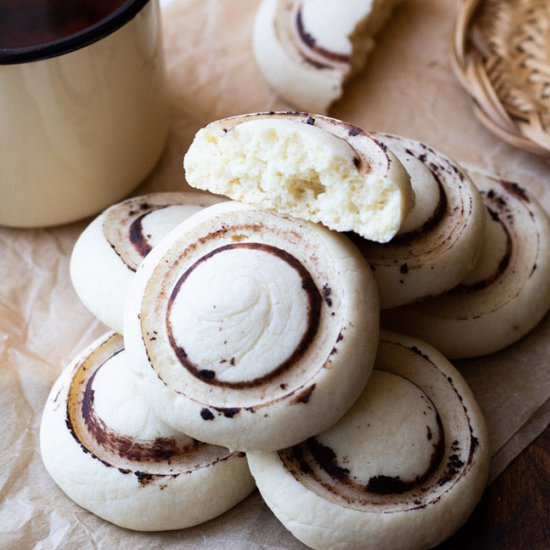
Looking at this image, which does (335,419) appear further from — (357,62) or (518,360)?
(357,62)

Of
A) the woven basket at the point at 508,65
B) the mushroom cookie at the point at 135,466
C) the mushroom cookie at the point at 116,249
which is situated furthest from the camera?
the woven basket at the point at 508,65

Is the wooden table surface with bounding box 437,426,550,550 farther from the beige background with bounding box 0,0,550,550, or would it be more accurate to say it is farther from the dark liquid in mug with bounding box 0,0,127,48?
the dark liquid in mug with bounding box 0,0,127,48

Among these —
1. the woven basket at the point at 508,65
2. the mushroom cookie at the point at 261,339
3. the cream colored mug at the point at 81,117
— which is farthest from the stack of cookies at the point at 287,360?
the woven basket at the point at 508,65

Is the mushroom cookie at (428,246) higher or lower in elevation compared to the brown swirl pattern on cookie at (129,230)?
higher

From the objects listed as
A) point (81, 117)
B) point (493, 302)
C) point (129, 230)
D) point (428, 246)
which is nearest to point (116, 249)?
point (129, 230)

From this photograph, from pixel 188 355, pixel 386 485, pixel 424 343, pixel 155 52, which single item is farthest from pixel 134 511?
pixel 155 52

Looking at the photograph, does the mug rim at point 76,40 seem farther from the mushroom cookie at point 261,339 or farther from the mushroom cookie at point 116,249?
the mushroom cookie at point 261,339

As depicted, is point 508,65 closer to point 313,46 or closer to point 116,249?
point 313,46
